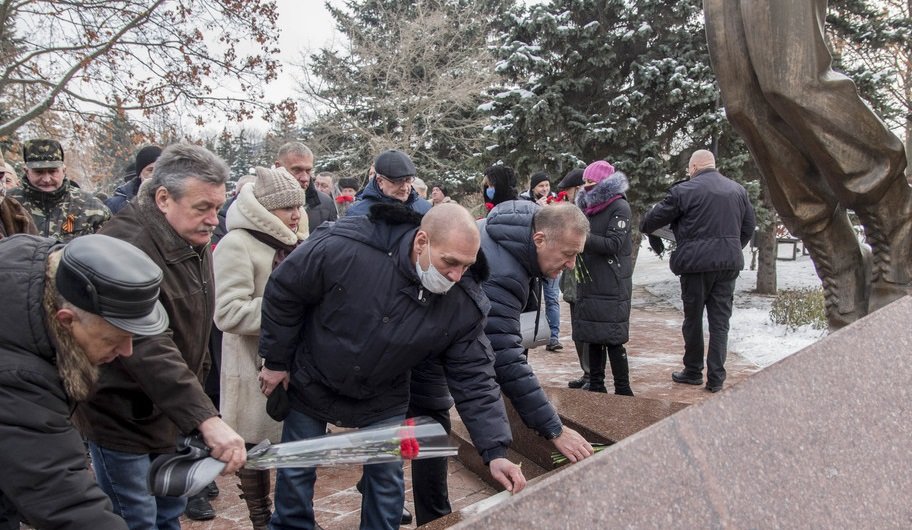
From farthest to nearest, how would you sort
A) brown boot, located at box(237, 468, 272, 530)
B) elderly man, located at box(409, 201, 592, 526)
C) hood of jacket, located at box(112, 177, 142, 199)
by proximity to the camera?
1. hood of jacket, located at box(112, 177, 142, 199)
2. brown boot, located at box(237, 468, 272, 530)
3. elderly man, located at box(409, 201, 592, 526)

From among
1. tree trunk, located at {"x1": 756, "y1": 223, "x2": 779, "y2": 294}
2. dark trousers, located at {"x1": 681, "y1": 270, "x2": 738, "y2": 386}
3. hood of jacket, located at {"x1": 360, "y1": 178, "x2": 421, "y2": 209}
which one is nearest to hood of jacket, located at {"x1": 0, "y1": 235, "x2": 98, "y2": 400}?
hood of jacket, located at {"x1": 360, "y1": 178, "x2": 421, "y2": 209}

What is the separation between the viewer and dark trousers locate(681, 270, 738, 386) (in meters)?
5.88

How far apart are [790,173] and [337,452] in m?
3.00

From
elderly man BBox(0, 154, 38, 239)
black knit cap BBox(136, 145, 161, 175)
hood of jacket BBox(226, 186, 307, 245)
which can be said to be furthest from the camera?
black knit cap BBox(136, 145, 161, 175)

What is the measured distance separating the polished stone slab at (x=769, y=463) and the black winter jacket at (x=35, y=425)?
86cm

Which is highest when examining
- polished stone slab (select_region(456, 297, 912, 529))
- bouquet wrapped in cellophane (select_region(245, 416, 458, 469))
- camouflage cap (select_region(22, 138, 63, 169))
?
camouflage cap (select_region(22, 138, 63, 169))

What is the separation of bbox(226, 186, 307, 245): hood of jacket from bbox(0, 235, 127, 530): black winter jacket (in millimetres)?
1691

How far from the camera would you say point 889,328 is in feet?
7.29

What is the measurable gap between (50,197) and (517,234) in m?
2.95

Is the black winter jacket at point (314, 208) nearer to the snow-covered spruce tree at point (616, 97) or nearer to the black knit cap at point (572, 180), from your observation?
the black knit cap at point (572, 180)

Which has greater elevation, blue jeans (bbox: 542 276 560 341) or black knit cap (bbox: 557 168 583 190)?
black knit cap (bbox: 557 168 583 190)

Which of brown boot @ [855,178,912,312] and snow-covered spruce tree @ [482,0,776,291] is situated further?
snow-covered spruce tree @ [482,0,776,291]

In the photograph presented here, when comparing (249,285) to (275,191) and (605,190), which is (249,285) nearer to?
(275,191)

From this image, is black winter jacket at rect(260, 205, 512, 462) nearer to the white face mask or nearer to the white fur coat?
the white face mask
